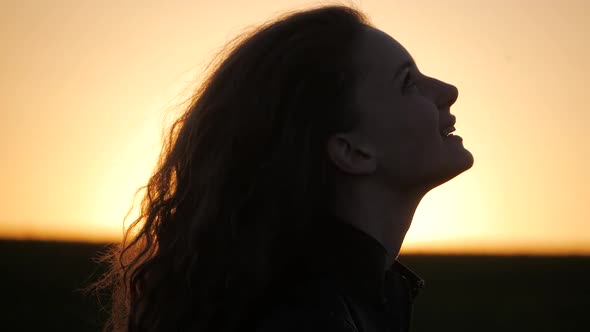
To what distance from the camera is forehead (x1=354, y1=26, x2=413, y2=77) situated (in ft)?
11.0

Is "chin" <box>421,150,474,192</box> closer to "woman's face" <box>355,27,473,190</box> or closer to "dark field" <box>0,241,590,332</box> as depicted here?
"woman's face" <box>355,27,473,190</box>

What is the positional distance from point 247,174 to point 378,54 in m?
0.63

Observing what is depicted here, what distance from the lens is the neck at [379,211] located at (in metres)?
3.23

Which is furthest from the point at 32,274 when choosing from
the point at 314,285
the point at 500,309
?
the point at 314,285

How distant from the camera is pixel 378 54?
338cm

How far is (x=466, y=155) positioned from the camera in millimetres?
3359

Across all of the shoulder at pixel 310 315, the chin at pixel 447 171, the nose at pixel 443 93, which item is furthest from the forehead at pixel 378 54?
the shoulder at pixel 310 315

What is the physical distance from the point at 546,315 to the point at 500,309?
66cm

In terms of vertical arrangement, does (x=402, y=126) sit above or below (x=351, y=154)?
above

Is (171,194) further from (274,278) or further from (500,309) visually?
(500,309)

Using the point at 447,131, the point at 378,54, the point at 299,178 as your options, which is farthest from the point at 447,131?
the point at 299,178

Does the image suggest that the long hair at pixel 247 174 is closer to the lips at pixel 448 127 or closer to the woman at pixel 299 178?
the woman at pixel 299 178

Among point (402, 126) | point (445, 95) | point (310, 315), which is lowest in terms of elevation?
Answer: point (310, 315)

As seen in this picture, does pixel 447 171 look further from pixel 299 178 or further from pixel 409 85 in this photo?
pixel 299 178
